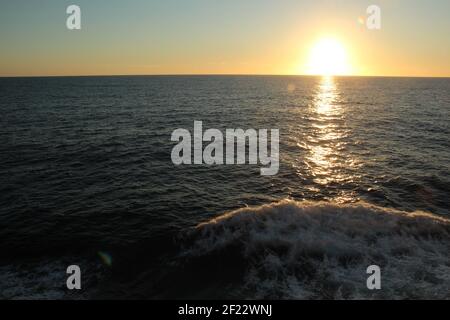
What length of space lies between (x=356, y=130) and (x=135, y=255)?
44.4 metres

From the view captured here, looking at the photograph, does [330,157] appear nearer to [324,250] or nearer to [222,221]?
[222,221]

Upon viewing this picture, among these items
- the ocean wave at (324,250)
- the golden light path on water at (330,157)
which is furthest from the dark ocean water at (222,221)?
the golden light path on water at (330,157)

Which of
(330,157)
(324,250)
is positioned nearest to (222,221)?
(324,250)

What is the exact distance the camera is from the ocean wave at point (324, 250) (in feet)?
51.1

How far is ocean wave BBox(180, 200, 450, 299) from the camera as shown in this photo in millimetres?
15570

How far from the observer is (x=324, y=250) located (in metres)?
18.2

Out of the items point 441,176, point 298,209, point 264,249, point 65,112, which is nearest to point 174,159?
point 298,209

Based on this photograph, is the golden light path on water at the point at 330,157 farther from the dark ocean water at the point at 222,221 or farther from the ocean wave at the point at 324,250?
the ocean wave at the point at 324,250

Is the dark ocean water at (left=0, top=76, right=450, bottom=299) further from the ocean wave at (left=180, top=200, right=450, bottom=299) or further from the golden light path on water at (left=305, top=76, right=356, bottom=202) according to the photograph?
the golden light path on water at (left=305, top=76, right=356, bottom=202)

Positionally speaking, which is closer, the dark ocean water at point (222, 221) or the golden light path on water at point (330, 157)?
the dark ocean water at point (222, 221)

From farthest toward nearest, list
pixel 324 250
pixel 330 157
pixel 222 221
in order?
1. pixel 330 157
2. pixel 222 221
3. pixel 324 250

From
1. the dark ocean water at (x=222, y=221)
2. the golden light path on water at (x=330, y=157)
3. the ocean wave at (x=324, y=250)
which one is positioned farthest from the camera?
the golden light path on water at (x=330, y=157)

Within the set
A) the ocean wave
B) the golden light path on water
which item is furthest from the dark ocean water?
the golden light path on water

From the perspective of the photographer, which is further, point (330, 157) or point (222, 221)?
point (330, 157)
